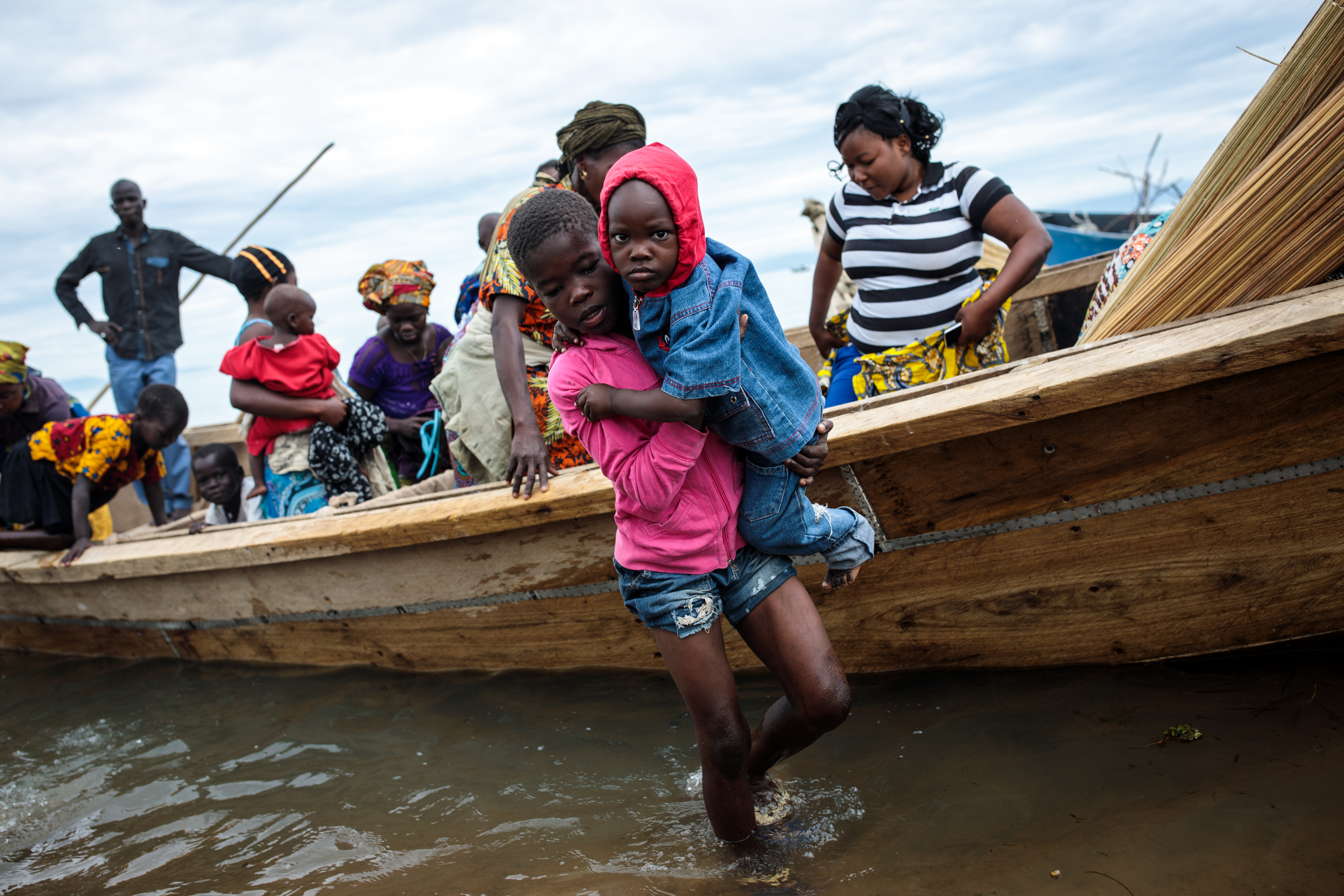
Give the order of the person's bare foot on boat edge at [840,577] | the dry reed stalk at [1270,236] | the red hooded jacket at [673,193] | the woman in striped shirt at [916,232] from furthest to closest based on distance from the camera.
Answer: the woman in striped shirt at [916,232] → the dry reed stalk at [1270,236] → the person's bare foot on boat edge at [840,577] → the red hooded jacket at [673,193]

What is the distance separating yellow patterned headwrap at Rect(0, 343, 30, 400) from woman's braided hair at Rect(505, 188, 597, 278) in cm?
451

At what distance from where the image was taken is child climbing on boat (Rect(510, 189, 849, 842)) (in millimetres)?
1727

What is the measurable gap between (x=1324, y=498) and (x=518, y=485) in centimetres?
212

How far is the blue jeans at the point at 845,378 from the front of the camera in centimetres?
327

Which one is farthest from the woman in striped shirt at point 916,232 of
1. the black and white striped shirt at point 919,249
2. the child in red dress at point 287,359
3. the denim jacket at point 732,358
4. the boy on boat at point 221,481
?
the boy on boat at point 221,481

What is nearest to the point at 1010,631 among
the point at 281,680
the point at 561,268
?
the point at 561,268

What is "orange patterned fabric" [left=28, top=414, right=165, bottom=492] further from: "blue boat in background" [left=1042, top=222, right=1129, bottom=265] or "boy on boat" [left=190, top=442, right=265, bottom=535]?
"blue boat in background" [left=1042, top=222, right=1129, bottom=265]

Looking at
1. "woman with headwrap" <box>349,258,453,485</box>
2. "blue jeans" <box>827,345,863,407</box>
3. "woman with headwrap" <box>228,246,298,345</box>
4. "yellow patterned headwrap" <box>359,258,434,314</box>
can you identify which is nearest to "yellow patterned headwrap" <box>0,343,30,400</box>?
"woman with headwrap" <box>228,246,298,345</box>

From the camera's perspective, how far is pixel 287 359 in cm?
391

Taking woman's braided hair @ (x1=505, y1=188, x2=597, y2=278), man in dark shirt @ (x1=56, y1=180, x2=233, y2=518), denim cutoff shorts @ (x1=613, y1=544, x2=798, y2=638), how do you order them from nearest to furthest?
woman's braided hair @ (x1=505, y1=188, x2=597, y2=278)
denim cutoff shorts @ (x1=613, y1=544, x2=798, y2=638)
man in dark shirt @ (x1=56, y1=180, x2=233, y2=518)

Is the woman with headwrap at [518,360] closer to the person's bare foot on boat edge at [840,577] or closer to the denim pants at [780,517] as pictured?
the denim pants at [780,517]

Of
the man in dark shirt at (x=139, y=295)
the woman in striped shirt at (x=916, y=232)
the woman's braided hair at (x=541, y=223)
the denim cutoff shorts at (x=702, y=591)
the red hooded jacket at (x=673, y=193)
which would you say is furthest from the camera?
the man in dark shirt at (x=139, y=295)

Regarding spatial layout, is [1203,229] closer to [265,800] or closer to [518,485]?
[518,485]

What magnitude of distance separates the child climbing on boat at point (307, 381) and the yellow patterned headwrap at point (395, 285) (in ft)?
1.03
